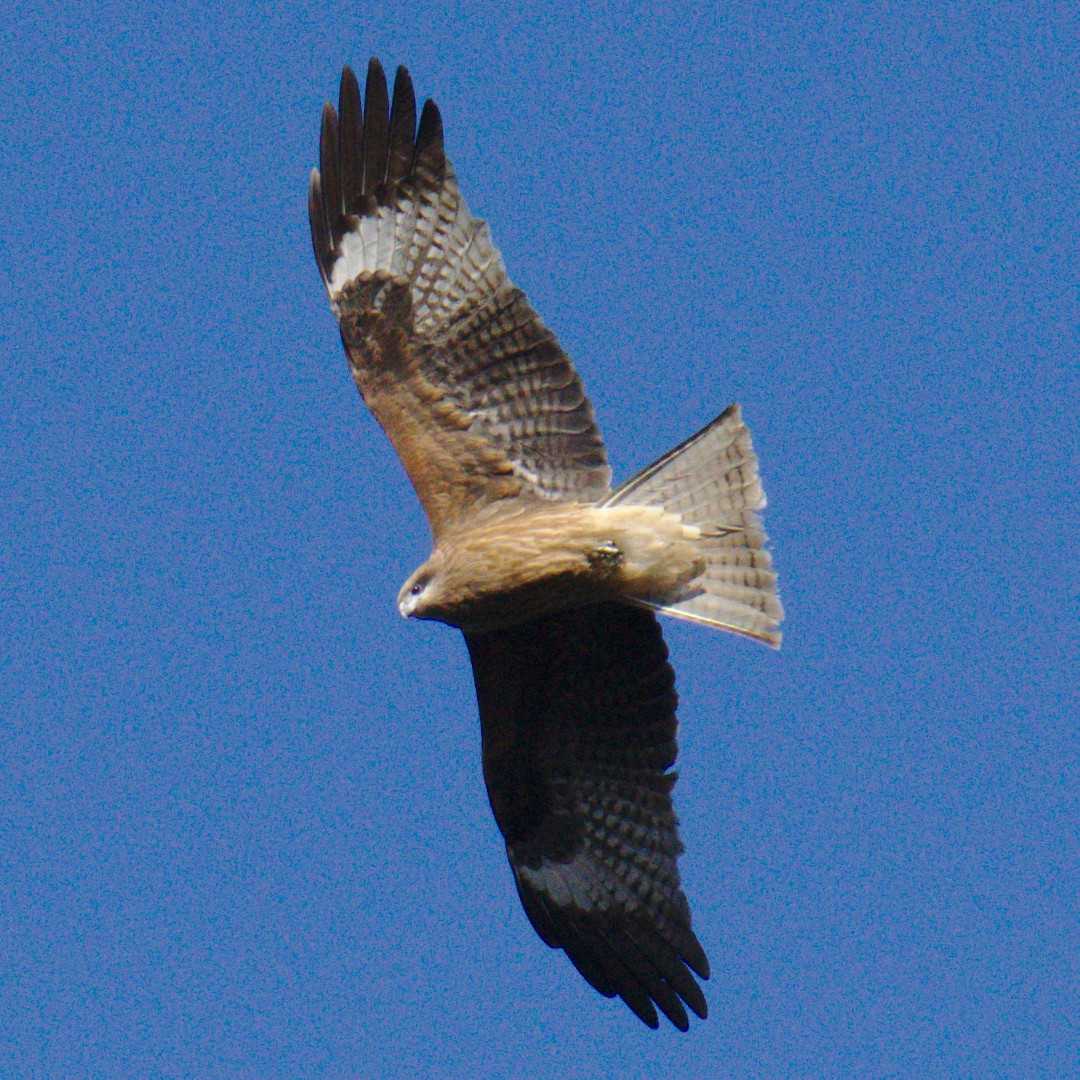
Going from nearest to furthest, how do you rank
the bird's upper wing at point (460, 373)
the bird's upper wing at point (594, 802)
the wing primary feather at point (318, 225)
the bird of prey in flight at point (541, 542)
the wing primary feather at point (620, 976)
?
the bird of prey in flight at point (541, 542) → the bird's upper wing at point (460, 373) → the wing primary feather at point (318, 225) → the bird's upper wing at point (594, 802) → the wing primary feather at point (620, 976)

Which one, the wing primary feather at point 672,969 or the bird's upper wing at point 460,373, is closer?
the bird's upper wing at point 460,373

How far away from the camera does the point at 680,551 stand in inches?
350

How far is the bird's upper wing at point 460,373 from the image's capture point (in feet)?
29.9

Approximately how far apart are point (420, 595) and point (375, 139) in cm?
206

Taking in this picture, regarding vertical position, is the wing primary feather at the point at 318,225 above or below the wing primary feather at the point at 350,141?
below

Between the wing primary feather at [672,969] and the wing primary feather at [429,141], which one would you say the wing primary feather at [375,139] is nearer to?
the wing primary feather at [429,141]

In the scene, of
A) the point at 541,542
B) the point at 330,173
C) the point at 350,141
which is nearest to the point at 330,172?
the point at 330,173

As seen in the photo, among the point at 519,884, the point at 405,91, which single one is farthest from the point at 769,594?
the point at 405,91

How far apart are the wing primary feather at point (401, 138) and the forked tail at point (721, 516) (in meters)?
1.67

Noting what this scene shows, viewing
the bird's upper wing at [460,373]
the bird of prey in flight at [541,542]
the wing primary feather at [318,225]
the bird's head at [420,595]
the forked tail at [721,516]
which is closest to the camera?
the bird's head at [420,595]

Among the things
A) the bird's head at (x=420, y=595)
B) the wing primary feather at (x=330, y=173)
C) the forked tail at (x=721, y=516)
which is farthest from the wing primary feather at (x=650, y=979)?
the wing primary feather at (x=330, y=173)

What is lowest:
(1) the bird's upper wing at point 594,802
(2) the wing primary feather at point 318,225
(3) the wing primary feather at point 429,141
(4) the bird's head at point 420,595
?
(1) the bird's upper wing at point 594,802

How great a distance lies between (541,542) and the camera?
28.5 feet

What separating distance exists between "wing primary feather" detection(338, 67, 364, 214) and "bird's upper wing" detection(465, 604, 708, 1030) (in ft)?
6.30
